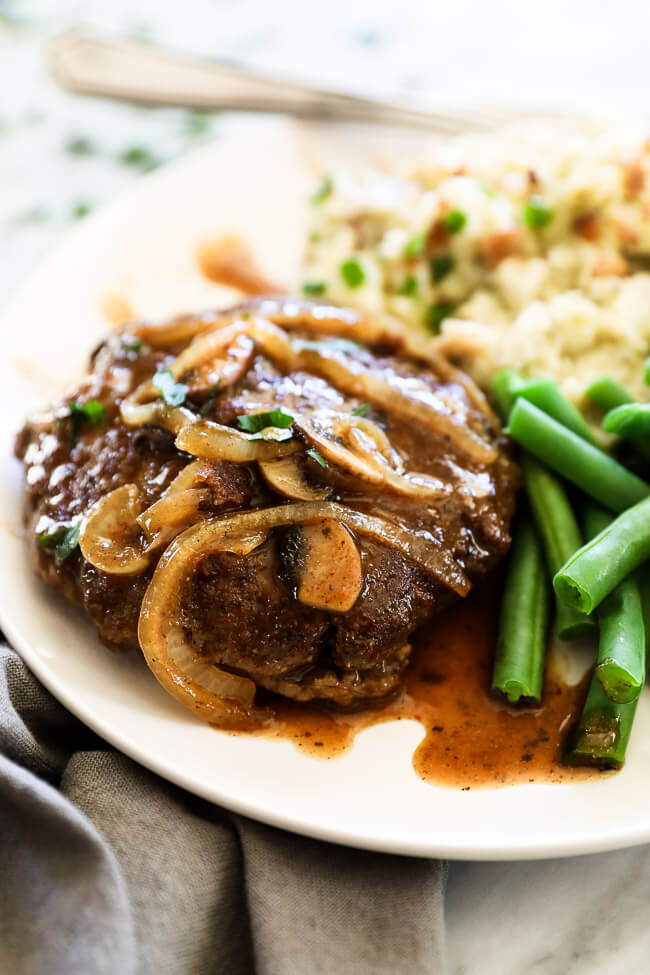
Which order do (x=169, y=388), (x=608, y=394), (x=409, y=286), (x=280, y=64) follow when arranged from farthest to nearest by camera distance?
(x=280, y=64) < (x=409, y=286) < (x=608, y=394) < (x=169, y=388)

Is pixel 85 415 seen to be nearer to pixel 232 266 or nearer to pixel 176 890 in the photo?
pixel 176 890

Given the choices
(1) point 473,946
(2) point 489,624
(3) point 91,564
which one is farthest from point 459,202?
(1) point 473,946

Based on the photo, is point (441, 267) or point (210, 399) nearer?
point (210, 399)

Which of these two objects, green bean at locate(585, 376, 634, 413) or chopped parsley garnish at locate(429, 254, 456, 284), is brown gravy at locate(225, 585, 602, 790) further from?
chopped parsley garnish at locate(429, 254, 456, 284)

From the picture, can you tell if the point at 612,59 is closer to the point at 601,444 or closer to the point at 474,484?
the point at 601,444

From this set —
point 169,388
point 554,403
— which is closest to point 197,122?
point 169,388

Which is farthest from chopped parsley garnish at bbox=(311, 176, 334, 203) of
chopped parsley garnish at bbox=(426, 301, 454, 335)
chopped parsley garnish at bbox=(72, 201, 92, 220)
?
chopped parsley garnish at bbox=(72, 201, 92, 220)

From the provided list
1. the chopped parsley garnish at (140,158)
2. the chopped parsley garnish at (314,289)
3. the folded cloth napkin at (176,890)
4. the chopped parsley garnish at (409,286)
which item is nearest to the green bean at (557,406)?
the chopped parsley garnish at (409,286)
